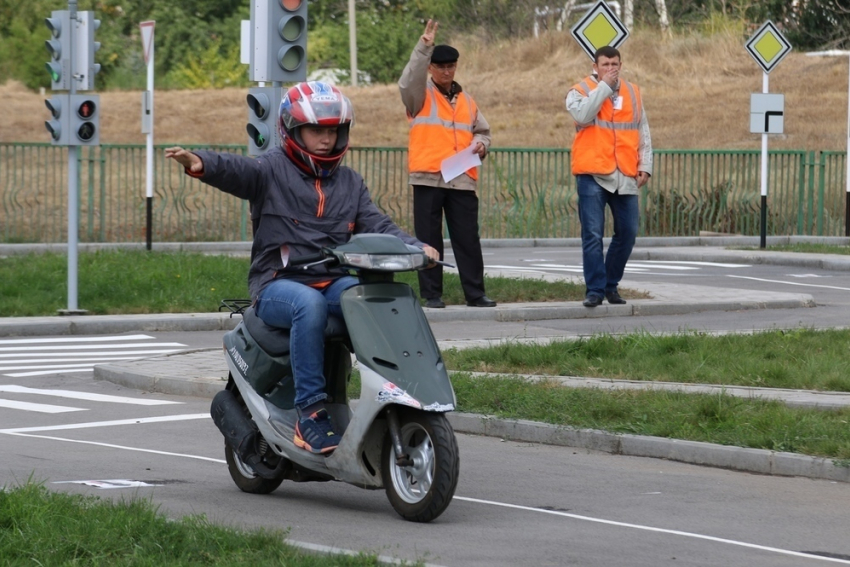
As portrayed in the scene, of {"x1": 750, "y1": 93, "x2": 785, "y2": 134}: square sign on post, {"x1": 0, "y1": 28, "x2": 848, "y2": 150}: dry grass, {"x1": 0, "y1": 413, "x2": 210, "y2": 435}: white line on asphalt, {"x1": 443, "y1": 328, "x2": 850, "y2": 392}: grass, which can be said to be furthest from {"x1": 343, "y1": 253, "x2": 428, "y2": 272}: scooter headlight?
{"x1": 0, "y1": 28, "x2": 848, "y2": 150}: dry grass

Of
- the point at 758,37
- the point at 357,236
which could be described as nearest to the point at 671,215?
the point at 758,37

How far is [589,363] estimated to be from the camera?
10406 millimetres

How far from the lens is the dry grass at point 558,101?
45594 mm

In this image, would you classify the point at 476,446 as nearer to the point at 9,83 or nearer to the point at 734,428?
the point at 734,428

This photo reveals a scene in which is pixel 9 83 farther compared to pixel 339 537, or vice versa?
pixel 9 83

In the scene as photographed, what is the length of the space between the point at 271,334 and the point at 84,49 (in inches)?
350

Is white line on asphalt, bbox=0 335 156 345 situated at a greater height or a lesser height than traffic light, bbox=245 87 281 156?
lesser

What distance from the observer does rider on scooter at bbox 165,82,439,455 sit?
6488mm

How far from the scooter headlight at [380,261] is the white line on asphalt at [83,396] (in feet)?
13.8

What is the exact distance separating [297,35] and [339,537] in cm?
733

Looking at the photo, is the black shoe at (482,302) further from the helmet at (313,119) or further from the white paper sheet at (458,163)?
the helmet at (313,119)

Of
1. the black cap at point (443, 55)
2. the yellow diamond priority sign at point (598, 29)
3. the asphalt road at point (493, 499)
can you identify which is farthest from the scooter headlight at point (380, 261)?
the yellow diamond priority sign at point (598, 29)

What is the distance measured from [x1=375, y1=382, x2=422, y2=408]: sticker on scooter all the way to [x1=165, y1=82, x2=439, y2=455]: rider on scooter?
0.44 meters

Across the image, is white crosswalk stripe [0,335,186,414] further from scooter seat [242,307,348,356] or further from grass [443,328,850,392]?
scooter seat [242,307,348,356]
